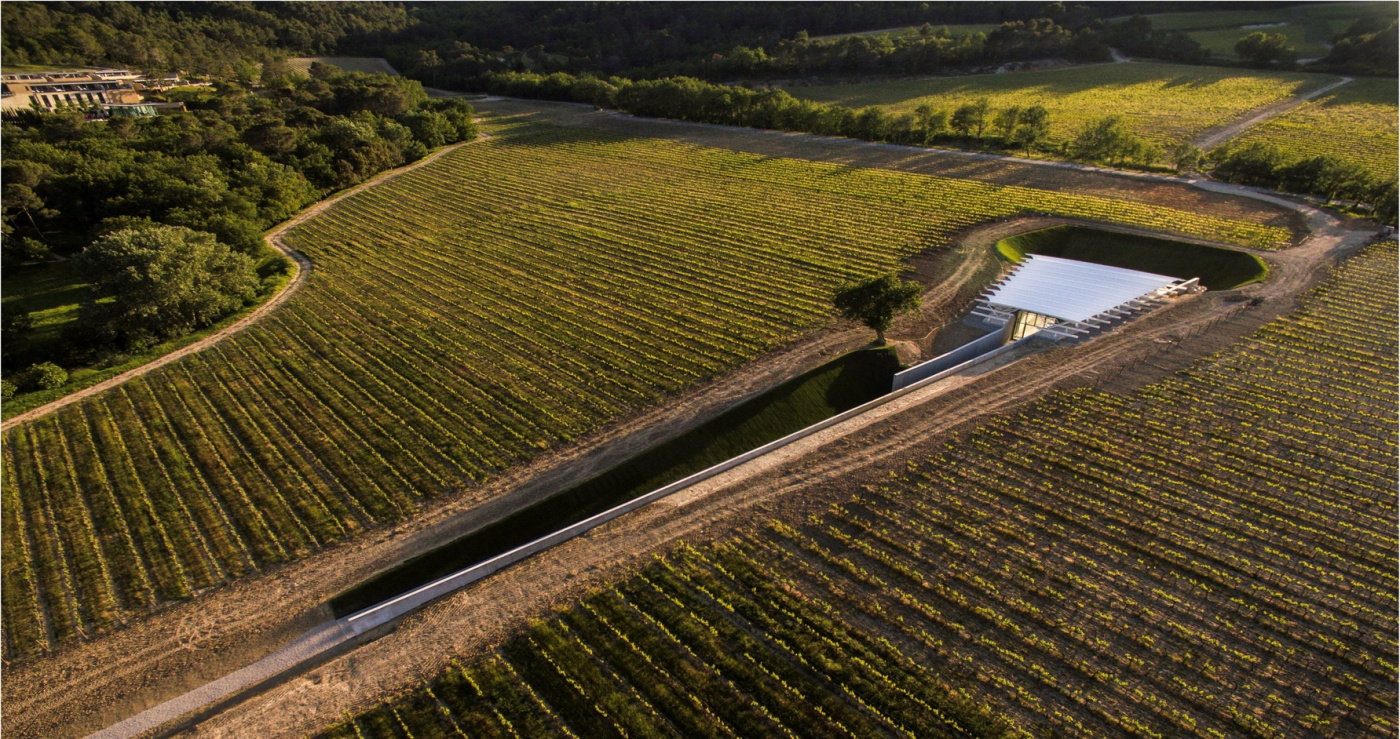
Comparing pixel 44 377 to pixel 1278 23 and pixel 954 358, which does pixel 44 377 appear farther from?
pixel 1278 23

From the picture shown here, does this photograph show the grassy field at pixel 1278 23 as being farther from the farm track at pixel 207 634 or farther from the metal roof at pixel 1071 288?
the farm track at pixel 207 634

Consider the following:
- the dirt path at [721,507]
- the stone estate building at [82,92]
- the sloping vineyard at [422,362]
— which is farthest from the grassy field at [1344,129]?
the stone estate building at [82,92]

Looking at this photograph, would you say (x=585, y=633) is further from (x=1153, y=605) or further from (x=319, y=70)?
(x=319, y=70)

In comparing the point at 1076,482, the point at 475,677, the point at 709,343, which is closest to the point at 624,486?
the point at 475,677

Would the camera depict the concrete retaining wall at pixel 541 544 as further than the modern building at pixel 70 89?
No

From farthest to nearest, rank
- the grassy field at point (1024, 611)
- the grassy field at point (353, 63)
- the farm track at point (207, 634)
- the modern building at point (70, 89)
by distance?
1. the grassy field at point (353, 63)
2. the modern building at point (70, 89)
3. the farm track at point (207, 634)
4. the grassy field at point (1024, 611)

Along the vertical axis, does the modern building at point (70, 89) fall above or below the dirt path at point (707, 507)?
above

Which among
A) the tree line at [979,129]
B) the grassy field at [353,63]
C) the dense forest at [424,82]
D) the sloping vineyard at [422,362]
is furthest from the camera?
the grassy field at [353,63]

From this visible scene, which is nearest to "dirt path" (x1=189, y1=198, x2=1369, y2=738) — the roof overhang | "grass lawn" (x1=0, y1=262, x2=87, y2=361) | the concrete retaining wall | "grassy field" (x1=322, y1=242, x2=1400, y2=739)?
the concrete retaining wall
